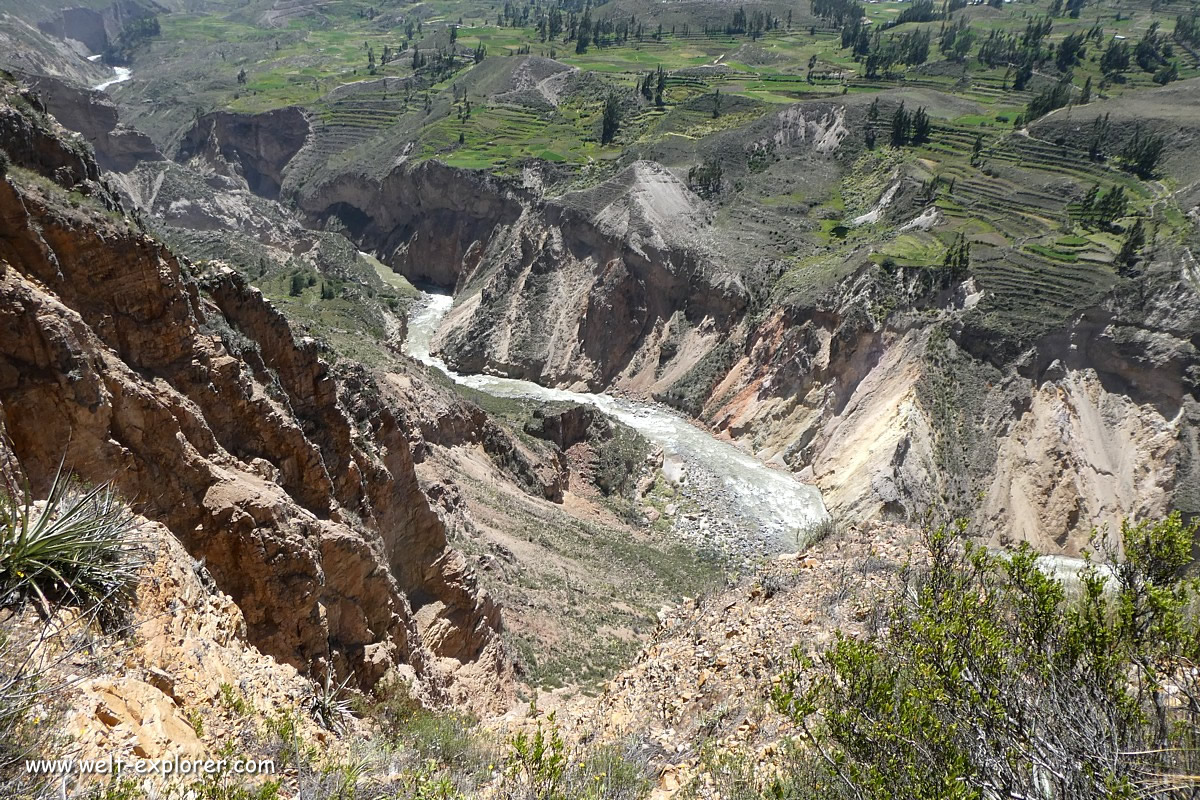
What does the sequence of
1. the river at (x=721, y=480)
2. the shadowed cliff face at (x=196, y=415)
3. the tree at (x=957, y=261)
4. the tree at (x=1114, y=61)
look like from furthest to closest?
the tree at (x=1114, y=61)
the tree at (x=957, y=261)
the river at (x=721, y=480)
the shadowed cliff face at (x=196, y=415)

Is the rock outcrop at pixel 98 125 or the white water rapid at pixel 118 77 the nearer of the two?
the rock outcrop at pixel 98 125

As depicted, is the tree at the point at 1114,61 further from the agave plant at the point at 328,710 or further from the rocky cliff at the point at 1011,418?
the agave plant at the point at 328,710

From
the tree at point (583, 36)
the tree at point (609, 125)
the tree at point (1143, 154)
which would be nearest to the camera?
the tree at point (1143, 154)

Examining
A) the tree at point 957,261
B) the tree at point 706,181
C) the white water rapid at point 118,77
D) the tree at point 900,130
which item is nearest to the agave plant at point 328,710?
the tree at point 957,261

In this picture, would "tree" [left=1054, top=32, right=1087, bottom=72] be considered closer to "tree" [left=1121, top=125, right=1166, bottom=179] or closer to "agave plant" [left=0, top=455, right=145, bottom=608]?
"tree" [left=1121, top=125, right=1166, bottom=179]

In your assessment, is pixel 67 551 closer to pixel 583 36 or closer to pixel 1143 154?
pixel 1143 154

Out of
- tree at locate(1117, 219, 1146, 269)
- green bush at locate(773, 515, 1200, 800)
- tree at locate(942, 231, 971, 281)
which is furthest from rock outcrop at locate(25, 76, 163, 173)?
green bush at locate(773, 515, 1200, 800)

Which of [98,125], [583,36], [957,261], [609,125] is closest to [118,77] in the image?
[98,125]
